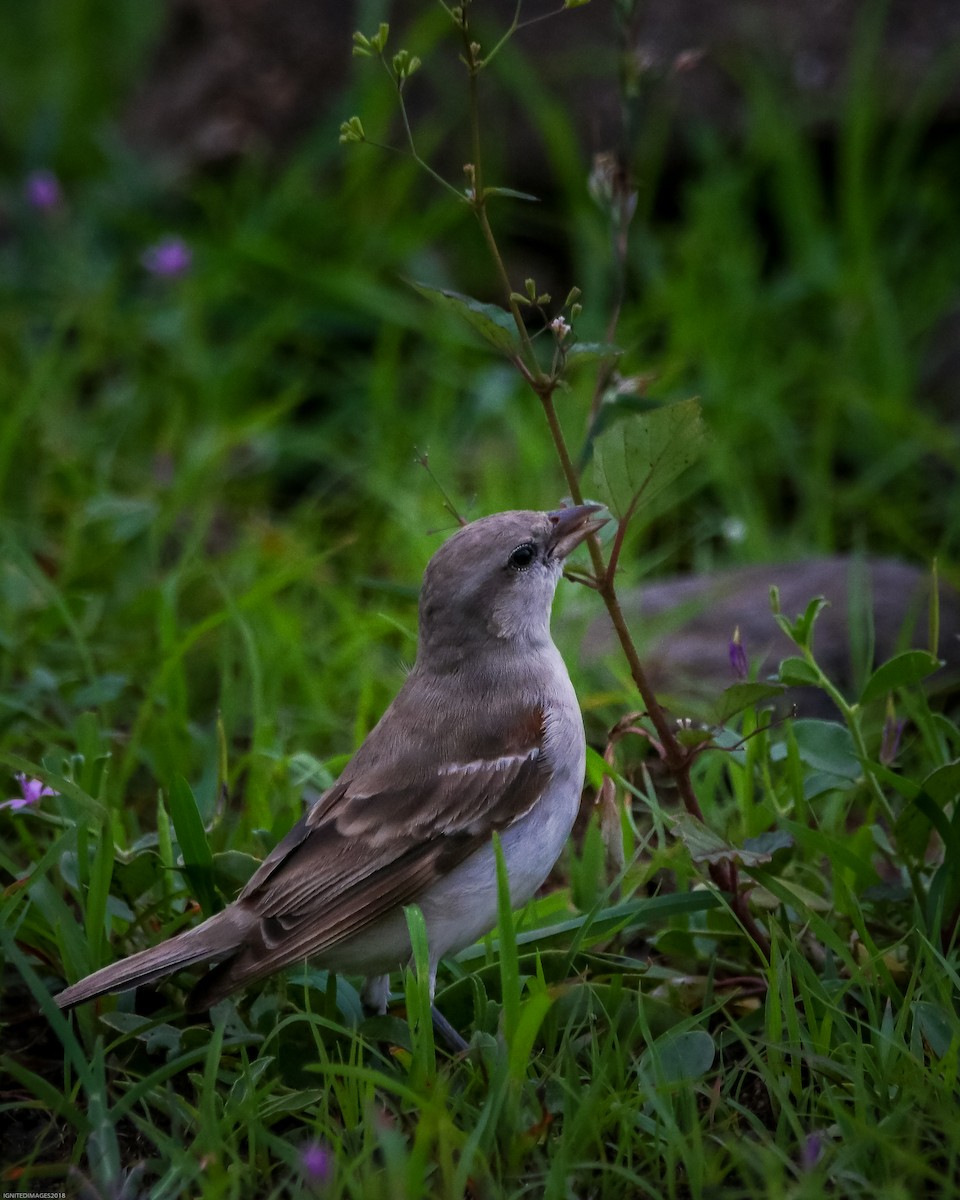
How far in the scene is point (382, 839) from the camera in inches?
126

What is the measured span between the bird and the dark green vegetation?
14 centimetres

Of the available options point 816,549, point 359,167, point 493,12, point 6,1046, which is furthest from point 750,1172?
point 493,12

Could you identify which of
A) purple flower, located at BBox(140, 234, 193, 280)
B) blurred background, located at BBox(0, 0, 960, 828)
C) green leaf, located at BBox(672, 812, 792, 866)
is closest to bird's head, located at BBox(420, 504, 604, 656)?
green leaf, located at BBox(672, 812, 792, 866)

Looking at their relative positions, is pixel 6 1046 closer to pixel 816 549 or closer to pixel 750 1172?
pixel 750 1172

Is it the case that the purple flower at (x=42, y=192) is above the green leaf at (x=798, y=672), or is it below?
above

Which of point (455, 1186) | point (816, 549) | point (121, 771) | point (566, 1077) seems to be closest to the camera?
point (455, 1186)

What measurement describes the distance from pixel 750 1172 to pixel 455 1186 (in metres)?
0.56

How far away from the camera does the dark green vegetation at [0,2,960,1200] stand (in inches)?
110

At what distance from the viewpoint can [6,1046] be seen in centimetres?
327

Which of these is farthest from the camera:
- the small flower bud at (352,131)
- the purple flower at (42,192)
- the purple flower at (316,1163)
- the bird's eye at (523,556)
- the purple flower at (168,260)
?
the purple flower at (42,192)

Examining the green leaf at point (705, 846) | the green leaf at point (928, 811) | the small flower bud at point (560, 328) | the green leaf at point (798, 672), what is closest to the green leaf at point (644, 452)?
the small flower bud at point (560, 328)

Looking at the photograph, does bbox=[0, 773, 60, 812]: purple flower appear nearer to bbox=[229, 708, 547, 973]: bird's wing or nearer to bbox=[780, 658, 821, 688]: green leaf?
bbox=[229, 708, 547, 973]: bird's wing

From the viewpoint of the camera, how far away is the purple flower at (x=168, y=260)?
6348 millimetres

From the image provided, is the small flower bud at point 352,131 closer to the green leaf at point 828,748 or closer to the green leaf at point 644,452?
the green leaf at point 644,452
